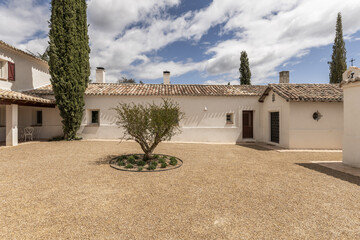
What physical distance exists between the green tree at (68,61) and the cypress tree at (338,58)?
3073 cm

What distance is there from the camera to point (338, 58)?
23.2m

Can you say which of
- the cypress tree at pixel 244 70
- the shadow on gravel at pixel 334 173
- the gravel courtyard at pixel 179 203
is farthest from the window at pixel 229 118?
the cypress tree at pixel 244 70

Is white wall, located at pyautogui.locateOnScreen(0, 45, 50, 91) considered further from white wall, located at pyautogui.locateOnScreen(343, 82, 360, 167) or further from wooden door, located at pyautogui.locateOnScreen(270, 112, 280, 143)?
white wall, located at pyautogui.locateOnScreen(343, 82, 360, 167)

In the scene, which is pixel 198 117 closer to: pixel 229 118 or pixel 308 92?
pixel 229 118

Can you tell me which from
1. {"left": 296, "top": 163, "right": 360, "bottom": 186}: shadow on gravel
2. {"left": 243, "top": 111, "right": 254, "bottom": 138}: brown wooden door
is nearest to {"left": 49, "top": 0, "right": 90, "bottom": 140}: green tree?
{"left": 243, "top": 111, "right": 254, "bottom": 138}: brown wooden door

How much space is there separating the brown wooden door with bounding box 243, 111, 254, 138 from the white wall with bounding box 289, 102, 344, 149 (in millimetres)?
3779

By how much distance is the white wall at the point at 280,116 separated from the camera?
10.4m

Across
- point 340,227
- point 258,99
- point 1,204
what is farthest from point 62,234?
point 258,99

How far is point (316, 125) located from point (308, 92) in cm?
214

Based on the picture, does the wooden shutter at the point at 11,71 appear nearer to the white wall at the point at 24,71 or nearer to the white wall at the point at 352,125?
the white wall at the point at 24,71

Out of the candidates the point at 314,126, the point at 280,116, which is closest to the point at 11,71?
the point at 280,116

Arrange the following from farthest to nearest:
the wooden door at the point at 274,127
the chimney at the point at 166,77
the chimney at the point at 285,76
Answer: the chimney at the point at 166,77, the chimney at the point at 285,76, the wooden door at the point at 274,127

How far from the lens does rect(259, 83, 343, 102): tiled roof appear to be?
32.2 feet

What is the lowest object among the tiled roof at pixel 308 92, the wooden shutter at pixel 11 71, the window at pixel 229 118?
the window at pixel 229 118
